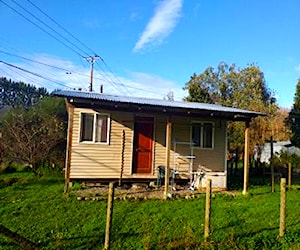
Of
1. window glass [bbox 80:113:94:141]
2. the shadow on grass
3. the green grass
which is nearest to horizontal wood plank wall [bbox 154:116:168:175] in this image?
window glass [bbox 80:113:94:141]

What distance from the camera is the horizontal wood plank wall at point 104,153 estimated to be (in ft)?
43.5

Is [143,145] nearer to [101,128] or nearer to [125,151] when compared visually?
[125,151]

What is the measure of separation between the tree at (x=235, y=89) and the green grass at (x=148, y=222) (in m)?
18.2

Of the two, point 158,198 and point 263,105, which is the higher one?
point 263,105

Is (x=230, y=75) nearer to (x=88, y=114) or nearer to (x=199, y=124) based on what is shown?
(x=199, y=124)

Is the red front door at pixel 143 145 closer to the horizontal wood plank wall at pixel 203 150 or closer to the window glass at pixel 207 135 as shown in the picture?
the horizontal wood plank wall at pixel 203 150

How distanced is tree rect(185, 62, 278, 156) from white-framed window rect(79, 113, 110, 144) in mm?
16416

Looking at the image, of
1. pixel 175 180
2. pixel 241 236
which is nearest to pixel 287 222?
pixel 241 236

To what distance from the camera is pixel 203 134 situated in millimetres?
15172

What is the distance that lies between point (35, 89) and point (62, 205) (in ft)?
204

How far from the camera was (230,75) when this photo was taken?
32.3 metres

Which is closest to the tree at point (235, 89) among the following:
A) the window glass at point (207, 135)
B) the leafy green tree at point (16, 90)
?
the window glass at point (207, 135)

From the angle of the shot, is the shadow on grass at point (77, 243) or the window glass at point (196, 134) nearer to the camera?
the shadow on grass at point (77, 243)

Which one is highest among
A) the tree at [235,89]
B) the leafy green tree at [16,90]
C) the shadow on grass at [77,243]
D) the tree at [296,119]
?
the leafy green tree at [16,90]
